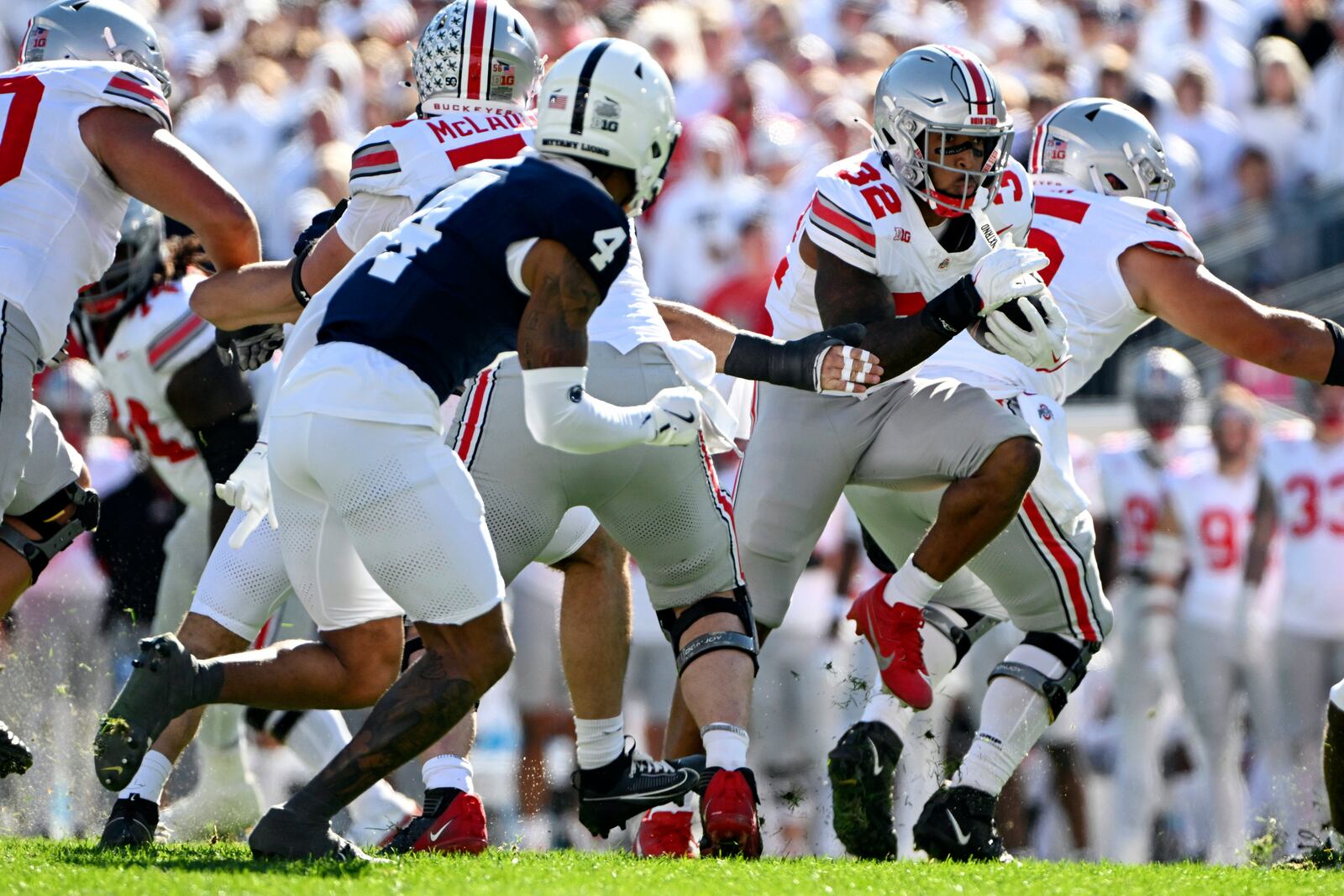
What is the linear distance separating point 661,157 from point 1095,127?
1.89 m

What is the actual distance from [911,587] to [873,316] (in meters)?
0.74

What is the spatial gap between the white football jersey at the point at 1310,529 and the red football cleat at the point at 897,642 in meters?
3.42

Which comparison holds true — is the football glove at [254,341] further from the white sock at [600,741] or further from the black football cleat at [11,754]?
the white sock at [600,741]

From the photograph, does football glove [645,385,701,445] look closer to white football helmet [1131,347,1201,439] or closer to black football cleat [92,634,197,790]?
black football cleat [92,634,197,790]

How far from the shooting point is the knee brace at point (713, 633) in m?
5.07

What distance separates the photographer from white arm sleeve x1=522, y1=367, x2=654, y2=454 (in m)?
4.17

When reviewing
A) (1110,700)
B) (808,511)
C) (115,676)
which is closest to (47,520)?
(115,676)

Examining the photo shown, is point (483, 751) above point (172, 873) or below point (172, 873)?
below

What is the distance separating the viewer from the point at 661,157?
4.55 meters

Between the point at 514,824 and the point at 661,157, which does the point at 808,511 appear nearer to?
the point at 661,157

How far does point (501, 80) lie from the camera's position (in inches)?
218

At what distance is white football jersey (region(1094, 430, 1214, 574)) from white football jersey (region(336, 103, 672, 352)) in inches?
143

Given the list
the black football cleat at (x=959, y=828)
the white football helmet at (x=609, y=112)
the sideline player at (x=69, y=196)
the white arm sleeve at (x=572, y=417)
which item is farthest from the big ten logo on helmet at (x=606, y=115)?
the black football cleat at (x=959, y=828)

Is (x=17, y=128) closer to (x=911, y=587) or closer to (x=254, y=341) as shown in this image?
(x=254, y=341)
